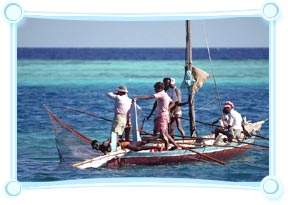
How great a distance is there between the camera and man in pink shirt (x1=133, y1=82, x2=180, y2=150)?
14.4 feet

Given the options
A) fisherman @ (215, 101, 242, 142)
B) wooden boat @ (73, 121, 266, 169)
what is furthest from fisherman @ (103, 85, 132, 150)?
fisherman @ (215, 101, 242, 142)

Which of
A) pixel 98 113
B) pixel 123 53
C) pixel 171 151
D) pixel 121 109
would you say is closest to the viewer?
pixel 121 109

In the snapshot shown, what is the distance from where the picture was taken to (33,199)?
3.24m

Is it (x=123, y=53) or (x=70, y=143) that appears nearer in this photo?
(x=70, y=143)

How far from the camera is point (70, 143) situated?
4586 mm

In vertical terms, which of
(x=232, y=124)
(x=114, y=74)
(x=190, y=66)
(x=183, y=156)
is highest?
(x=114, y=74)

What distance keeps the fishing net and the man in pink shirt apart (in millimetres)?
400

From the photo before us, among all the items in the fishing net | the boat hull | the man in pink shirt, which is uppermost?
the man in pink shirt

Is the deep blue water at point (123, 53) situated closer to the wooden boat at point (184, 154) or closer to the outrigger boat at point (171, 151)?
the outrigger boat at point (171, 151)

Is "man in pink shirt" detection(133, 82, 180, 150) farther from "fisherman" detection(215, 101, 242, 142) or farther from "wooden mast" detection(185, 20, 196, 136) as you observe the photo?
"fisherman" detection(215, 101, 242, 142)

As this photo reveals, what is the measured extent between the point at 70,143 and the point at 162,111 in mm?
580

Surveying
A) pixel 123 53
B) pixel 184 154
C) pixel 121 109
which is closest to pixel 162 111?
pixel 121 109

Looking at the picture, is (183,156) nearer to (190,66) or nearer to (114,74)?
(190,66)
